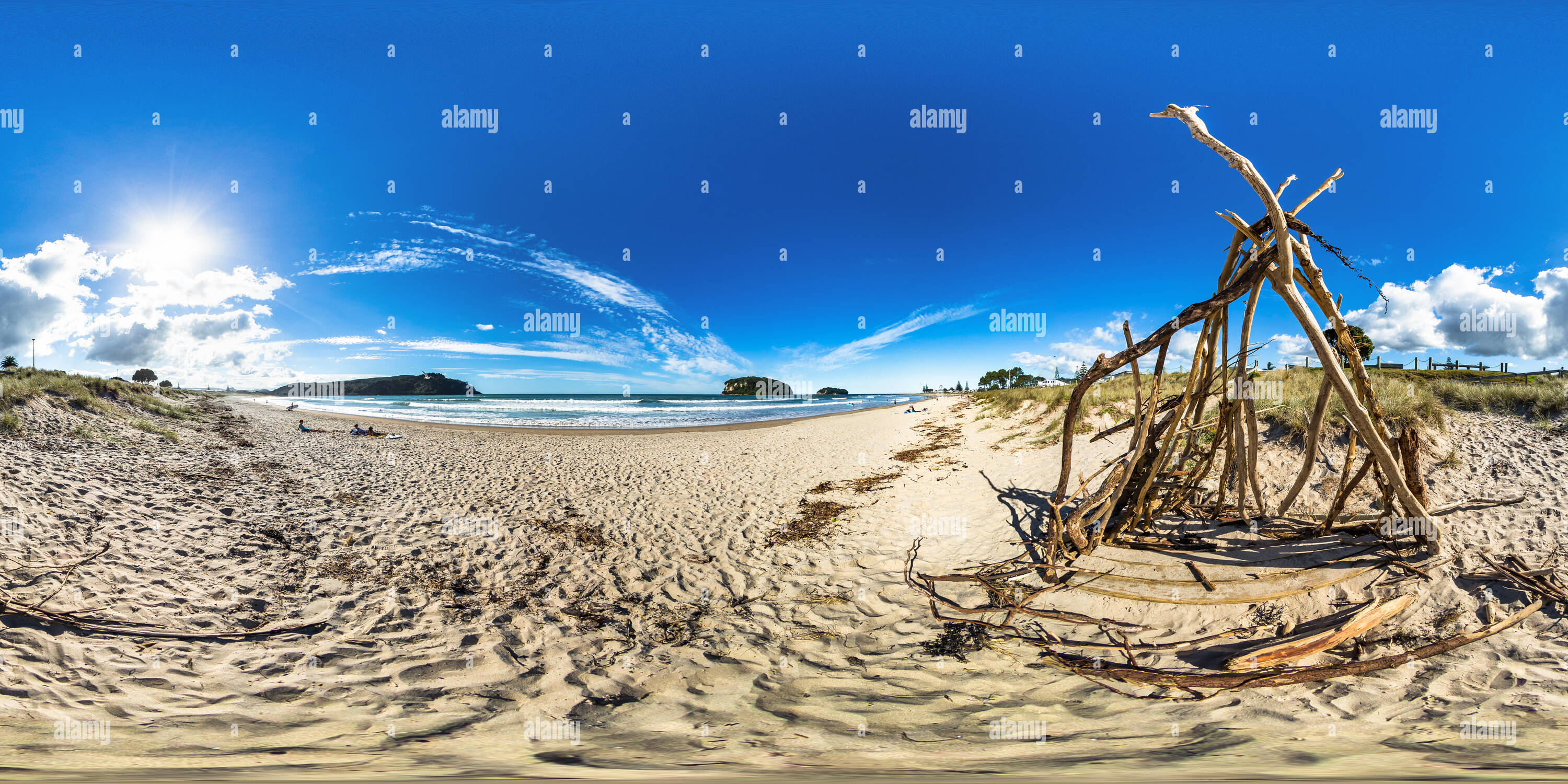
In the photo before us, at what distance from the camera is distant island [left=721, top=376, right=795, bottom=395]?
107750 mm

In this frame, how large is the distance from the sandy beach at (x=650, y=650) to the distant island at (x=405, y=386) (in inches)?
4478

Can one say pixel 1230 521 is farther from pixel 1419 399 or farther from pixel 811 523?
pixel 811 523

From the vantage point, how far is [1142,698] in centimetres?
283

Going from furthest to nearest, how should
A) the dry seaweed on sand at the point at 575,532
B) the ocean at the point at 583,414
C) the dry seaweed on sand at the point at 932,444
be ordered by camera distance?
the ocean at the point at 583,414
the dry seaweed on sand at the point at 932,444
the dry seaweed on sand at the point at 575,532

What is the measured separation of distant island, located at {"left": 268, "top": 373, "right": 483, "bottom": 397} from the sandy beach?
373 feet

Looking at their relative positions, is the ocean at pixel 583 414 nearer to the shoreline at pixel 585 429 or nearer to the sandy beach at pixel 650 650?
the shoreline at pixel 585 429

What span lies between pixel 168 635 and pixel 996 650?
665 centimetres

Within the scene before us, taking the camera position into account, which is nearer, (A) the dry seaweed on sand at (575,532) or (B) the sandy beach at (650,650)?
(B) the sandy beach at (650,650)

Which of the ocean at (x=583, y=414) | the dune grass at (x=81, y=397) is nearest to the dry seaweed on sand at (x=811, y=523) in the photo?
the dune grass at (x=81, y=397)

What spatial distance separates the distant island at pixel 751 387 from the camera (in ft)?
354

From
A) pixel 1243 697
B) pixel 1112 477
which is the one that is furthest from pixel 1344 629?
pixel 1112 477

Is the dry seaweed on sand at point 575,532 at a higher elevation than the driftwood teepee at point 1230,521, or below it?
below

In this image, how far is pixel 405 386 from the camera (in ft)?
340

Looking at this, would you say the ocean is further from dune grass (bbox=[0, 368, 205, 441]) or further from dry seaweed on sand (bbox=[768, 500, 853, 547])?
dry seaweed on sand (bbox=[768, 500, 853, 547])
